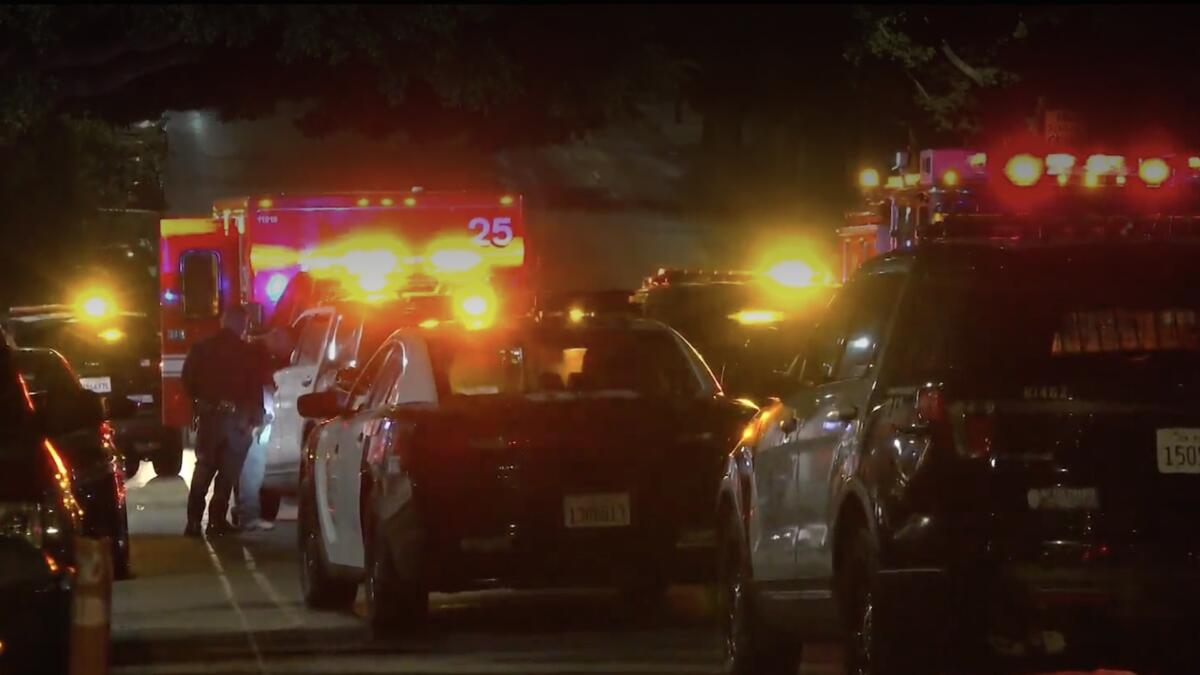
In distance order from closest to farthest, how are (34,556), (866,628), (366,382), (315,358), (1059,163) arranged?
(866,628) < (34,556) < (366,382) < (1059,163) < (315,358)

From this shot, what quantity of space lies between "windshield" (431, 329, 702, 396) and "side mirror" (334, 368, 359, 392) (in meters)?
4.28

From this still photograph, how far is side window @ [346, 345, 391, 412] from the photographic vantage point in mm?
13619

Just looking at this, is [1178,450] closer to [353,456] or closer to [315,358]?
[353,456]

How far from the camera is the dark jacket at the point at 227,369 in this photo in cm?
1964

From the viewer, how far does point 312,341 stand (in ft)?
67.4

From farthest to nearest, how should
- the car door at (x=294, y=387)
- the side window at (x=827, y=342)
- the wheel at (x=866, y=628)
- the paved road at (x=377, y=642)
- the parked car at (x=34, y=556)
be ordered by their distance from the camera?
the car door at (x=294, y=387), the paved road at (x=377, y=642), the side window at (x=827, y=342), the parked car at (x=34, y=556), the wheel at (x=866, y=628)

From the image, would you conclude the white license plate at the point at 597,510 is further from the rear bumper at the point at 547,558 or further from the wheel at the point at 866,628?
the wheel at the point at 866,628

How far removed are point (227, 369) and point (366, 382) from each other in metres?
5.65

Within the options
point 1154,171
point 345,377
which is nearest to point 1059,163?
point 1154,171

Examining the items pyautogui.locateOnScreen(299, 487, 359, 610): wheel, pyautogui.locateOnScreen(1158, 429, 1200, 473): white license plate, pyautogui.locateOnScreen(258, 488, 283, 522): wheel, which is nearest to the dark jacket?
pyautogui.locateOnScreen(258, 488, 283, 522): wheel

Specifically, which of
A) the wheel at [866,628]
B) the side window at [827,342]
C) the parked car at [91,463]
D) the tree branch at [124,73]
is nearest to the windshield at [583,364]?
the parked car at [91,463]

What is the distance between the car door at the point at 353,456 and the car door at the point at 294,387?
241 inches

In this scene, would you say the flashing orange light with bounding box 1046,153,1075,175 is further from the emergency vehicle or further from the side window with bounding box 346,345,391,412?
the emergency vehicle

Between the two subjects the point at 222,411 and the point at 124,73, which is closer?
the point at 222,411
